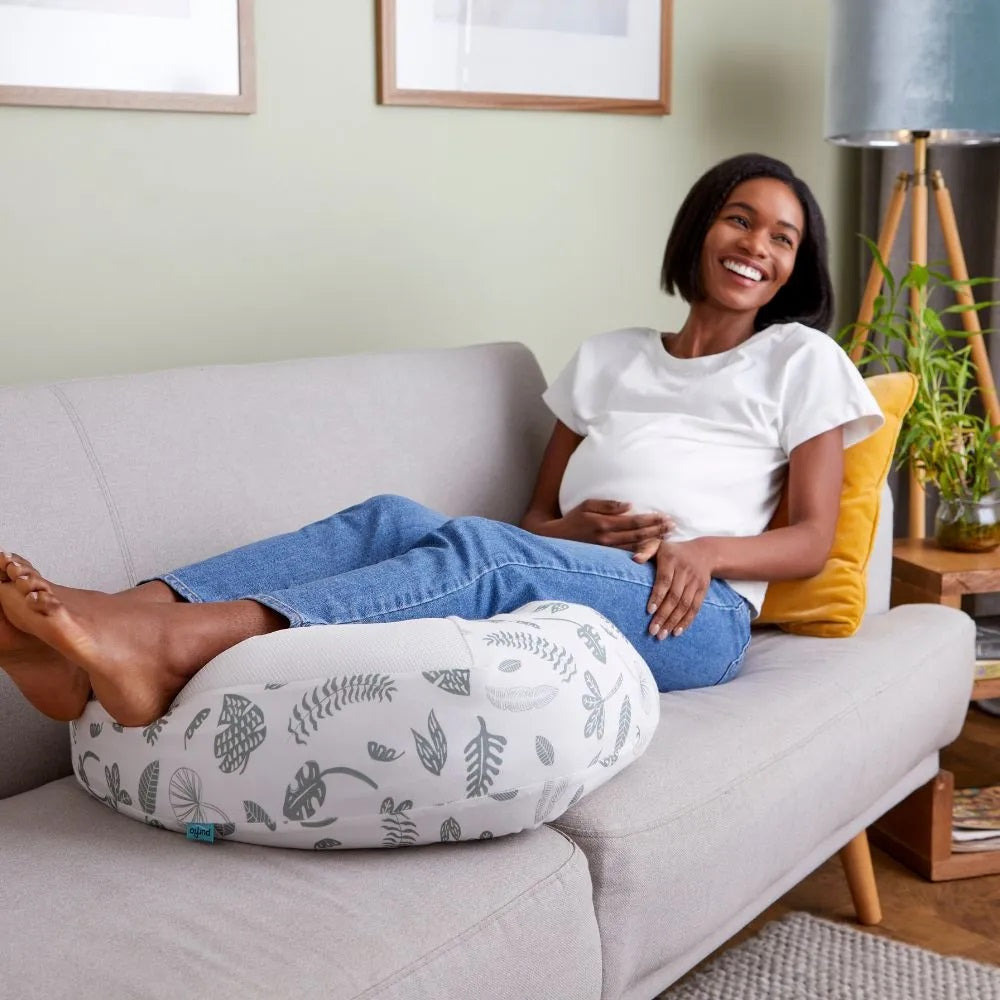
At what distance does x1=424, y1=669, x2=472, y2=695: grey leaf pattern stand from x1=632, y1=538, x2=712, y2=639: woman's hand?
1.57 ft

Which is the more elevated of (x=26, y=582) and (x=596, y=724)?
(x=26, y=582)

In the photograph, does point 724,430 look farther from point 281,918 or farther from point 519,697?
point 281,918

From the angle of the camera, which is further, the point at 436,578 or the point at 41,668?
the point at 436,578

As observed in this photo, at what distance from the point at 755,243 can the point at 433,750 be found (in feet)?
3.55

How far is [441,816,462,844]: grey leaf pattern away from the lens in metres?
1.19

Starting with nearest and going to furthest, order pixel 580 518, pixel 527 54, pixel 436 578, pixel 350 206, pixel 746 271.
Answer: pixel 436 578
pixel 580 518
pixel 746 271
pixel 350 206
pixel 527 54

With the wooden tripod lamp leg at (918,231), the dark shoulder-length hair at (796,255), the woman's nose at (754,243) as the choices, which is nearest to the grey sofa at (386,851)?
the dark shoulder-length hair at (796,255)

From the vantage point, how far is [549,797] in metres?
1.21

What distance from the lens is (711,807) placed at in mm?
1378

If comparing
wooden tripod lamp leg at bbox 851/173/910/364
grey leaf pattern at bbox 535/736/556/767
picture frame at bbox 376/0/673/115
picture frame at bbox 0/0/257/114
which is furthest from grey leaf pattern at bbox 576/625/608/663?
wooden tripod lamp leg at bbox 851/173/910/364

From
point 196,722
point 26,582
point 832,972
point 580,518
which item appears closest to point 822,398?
point 580,518

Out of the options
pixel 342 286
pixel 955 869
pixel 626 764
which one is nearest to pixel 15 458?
pixel 626 764

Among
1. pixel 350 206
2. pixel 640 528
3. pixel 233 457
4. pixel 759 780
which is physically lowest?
pixel 759 780

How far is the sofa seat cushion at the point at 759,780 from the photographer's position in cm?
130
